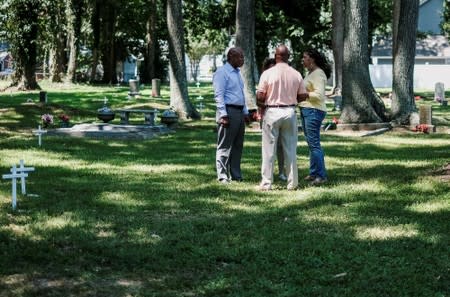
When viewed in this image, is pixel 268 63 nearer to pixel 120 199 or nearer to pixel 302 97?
pixel 302 97

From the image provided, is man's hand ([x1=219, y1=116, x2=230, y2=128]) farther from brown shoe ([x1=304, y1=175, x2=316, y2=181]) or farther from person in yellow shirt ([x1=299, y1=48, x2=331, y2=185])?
brown shoe ([x1=304, y1=175, x2=316, y2=181])

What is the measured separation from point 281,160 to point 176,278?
5.34m

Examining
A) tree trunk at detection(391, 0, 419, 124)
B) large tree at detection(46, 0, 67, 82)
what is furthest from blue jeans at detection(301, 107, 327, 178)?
large tree at detection(46, 0, 67, 82)

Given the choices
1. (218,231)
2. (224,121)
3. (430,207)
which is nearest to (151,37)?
(224,121)

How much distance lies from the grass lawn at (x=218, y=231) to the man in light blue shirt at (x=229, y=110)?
445 mm

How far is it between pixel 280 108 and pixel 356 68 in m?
10.6

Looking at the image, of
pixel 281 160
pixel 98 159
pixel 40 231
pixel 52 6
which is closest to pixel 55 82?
pixel 52 6

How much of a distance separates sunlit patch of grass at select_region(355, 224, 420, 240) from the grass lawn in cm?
1

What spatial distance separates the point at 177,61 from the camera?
22.6 meters

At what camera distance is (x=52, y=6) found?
3931 cm

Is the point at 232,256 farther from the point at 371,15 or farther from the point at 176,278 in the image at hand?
the point at 371,15

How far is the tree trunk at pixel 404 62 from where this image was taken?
21219mm

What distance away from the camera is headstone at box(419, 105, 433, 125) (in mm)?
20156

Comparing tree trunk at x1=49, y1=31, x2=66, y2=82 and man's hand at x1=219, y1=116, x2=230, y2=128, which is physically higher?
tree trunk at x1=49, y1=31, x2=66, y2=82
